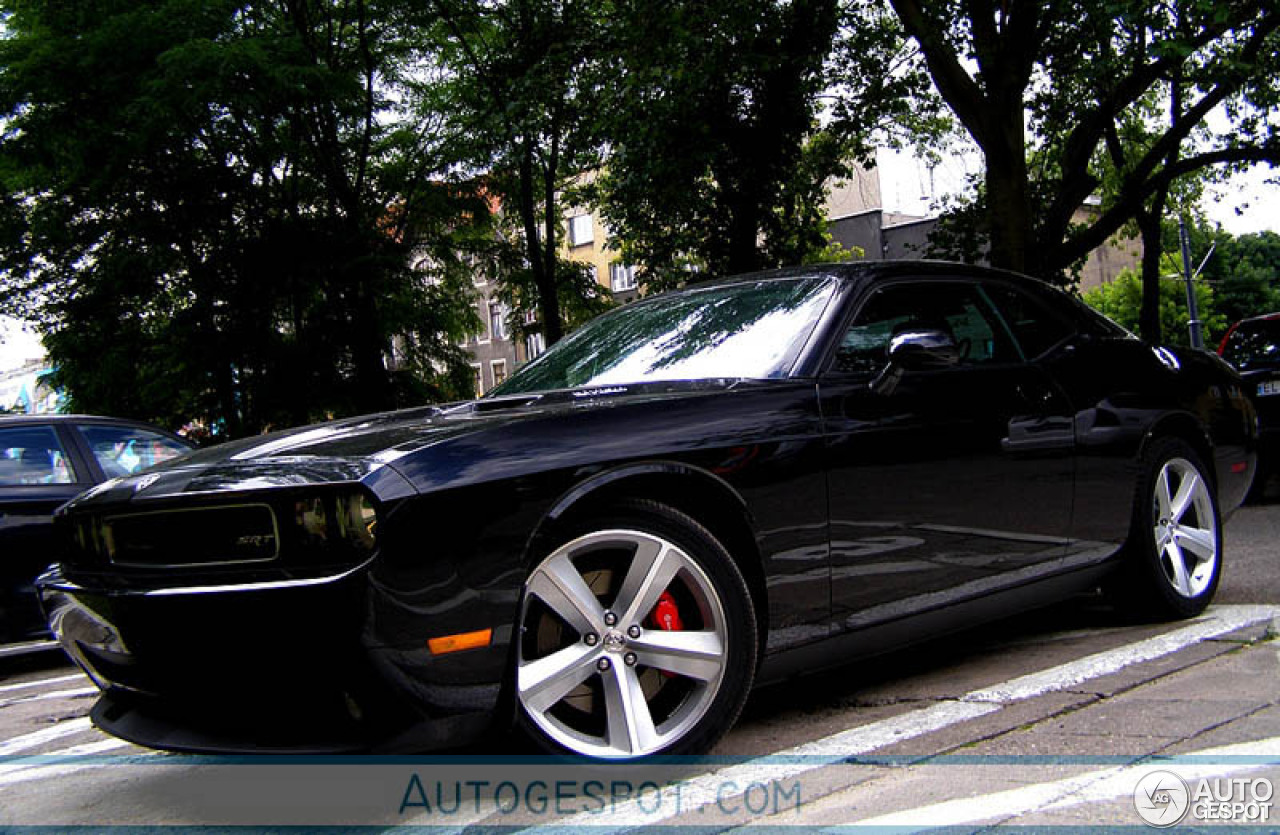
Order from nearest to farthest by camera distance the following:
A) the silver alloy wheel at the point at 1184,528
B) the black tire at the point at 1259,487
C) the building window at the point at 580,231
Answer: the silver alloy wheel at the point at 1184,528, the black tire at the point at 1259,487, the building window at the point at 580,231

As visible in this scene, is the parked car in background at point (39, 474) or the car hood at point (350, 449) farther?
the parked car in background at point (39, 474)

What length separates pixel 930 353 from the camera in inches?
152

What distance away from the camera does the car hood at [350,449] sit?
112 inches

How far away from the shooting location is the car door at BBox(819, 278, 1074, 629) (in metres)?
3.68

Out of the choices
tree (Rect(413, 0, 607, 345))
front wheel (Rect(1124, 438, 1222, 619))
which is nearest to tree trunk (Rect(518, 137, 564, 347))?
tree (Rect(413, 0, 607, 345))

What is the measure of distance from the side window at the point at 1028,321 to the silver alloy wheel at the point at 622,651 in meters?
2.09

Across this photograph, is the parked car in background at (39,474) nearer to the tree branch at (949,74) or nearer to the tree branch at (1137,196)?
the tree branch at (949,74)

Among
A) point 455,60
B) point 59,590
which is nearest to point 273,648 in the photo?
point 59,590

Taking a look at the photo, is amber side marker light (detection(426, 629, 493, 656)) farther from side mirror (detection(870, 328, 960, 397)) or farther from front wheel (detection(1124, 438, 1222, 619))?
front wheel (detection(1124, 438, 1222, 619))

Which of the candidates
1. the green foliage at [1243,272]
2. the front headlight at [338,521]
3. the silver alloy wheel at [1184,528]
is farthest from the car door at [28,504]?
the green foliage at [1243,272]

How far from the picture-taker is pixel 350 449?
3010 millimetres

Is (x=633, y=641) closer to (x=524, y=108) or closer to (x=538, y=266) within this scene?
(x=524, y=108)

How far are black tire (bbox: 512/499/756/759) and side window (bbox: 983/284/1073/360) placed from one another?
1.99 metres

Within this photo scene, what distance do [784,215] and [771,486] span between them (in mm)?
17614
